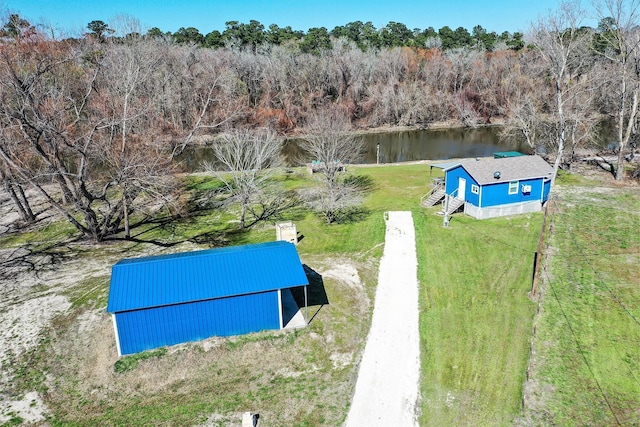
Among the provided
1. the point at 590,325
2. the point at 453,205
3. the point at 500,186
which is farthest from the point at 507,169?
the point at 590,325

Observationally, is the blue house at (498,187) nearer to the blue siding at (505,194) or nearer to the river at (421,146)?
the blue siding at (505,194)

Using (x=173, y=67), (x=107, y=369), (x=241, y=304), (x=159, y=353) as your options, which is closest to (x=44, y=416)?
(x=107, y=369)

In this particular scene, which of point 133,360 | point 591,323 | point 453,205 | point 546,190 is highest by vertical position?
point 546,190

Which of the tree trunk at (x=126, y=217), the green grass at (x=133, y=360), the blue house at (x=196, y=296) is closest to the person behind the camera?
the green grass at (x=133, y=360)

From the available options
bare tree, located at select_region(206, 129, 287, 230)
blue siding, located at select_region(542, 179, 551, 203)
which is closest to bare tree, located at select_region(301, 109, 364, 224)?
bare tree, located at select_region(206, 129, 287, 230)

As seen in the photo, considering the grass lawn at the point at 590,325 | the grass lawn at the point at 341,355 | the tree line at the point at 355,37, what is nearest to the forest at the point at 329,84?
the tree line at the point at 355,37

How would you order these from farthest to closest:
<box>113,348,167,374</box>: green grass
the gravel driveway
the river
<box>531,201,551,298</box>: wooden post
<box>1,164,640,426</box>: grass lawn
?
1. the river
2. <box>531,201,551,298</box>: wooden post
3. <box>113,348,167,374</box>: green grass
4. <box>1,164,640,426</box>: grass lawn
5. the gravel driveway

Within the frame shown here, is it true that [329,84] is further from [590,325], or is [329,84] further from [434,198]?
[590,325]

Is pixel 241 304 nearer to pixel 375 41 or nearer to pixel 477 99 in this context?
pixel 477 99

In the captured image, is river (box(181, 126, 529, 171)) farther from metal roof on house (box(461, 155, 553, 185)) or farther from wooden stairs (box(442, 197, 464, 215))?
metal roof on house (box(461, 155, 553, 185))
